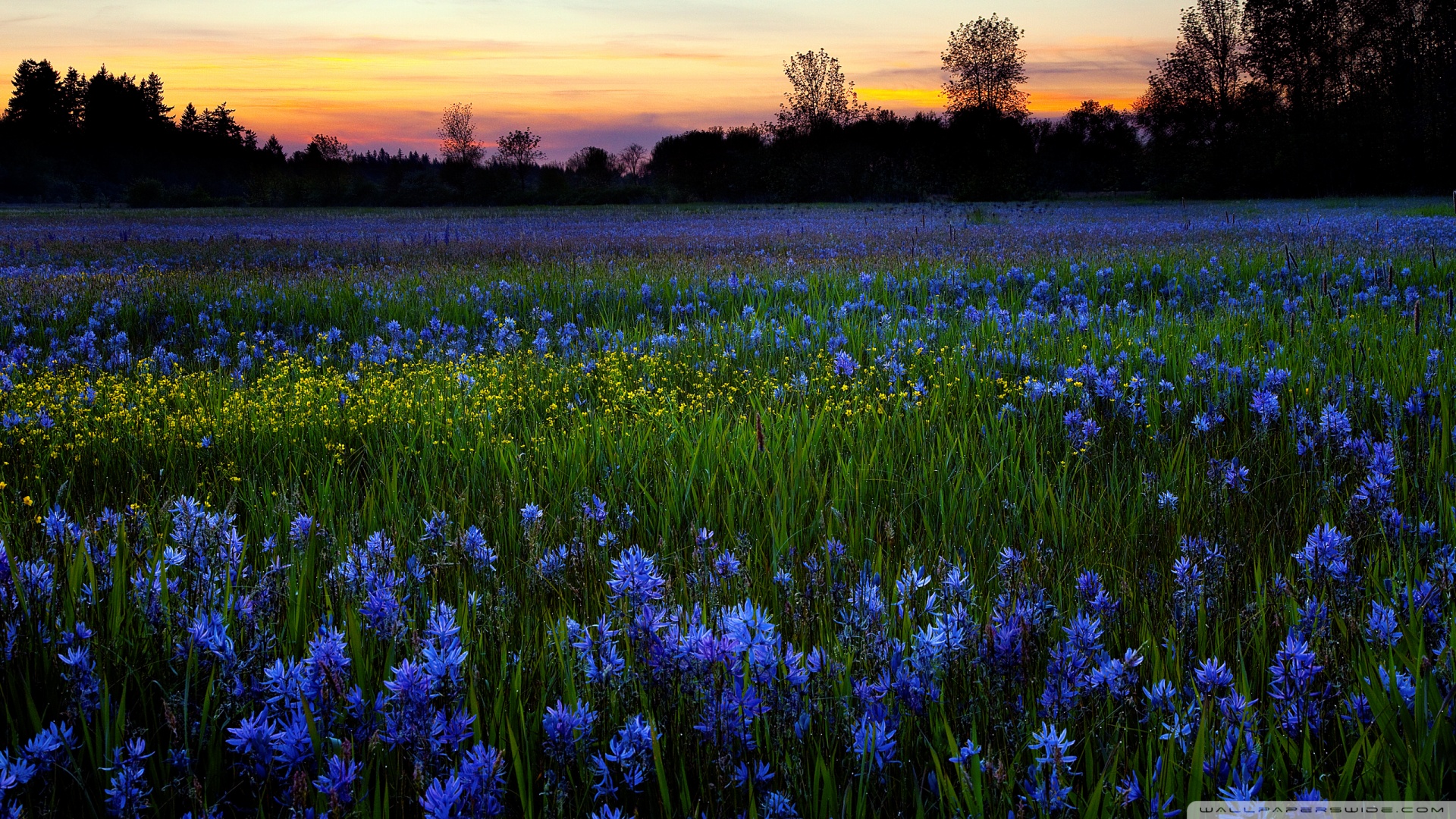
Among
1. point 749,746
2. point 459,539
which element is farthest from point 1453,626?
point 459,539

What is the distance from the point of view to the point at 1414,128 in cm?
4597

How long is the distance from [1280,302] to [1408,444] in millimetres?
3855

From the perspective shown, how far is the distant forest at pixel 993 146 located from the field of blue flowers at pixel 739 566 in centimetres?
5315

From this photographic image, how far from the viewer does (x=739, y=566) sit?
235 centimetres

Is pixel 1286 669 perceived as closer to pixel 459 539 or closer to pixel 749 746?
pixel 749 746

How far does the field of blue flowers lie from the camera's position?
1506mm

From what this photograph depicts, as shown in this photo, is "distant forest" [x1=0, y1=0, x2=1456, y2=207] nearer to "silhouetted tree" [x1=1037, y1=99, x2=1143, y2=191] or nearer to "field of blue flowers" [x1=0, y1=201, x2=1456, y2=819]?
"silhouetted tree" [x1=1037, y1=99, x2=1143, y2=191]

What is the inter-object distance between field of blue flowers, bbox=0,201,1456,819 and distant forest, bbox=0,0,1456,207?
53.2 metres

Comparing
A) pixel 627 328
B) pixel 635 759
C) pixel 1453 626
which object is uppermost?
pixel 627 328

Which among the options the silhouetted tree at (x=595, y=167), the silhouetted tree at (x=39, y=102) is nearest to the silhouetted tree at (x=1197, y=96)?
the silhouetted tree at (x=595, y=167)

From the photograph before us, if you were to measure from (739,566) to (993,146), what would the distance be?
221 feet

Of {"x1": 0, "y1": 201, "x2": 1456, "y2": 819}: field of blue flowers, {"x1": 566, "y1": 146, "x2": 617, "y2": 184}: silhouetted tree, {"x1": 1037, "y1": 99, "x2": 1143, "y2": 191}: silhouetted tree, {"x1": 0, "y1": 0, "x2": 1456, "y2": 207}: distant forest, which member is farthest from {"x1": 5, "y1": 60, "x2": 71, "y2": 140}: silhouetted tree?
{"x1": 0, "y1": 201, "x2": 1456, "y2": 819}: field of blue flowers

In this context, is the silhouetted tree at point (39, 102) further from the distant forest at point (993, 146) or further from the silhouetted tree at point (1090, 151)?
the silhouetted tree at point (1090, 151)

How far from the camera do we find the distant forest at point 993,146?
4862 cm
